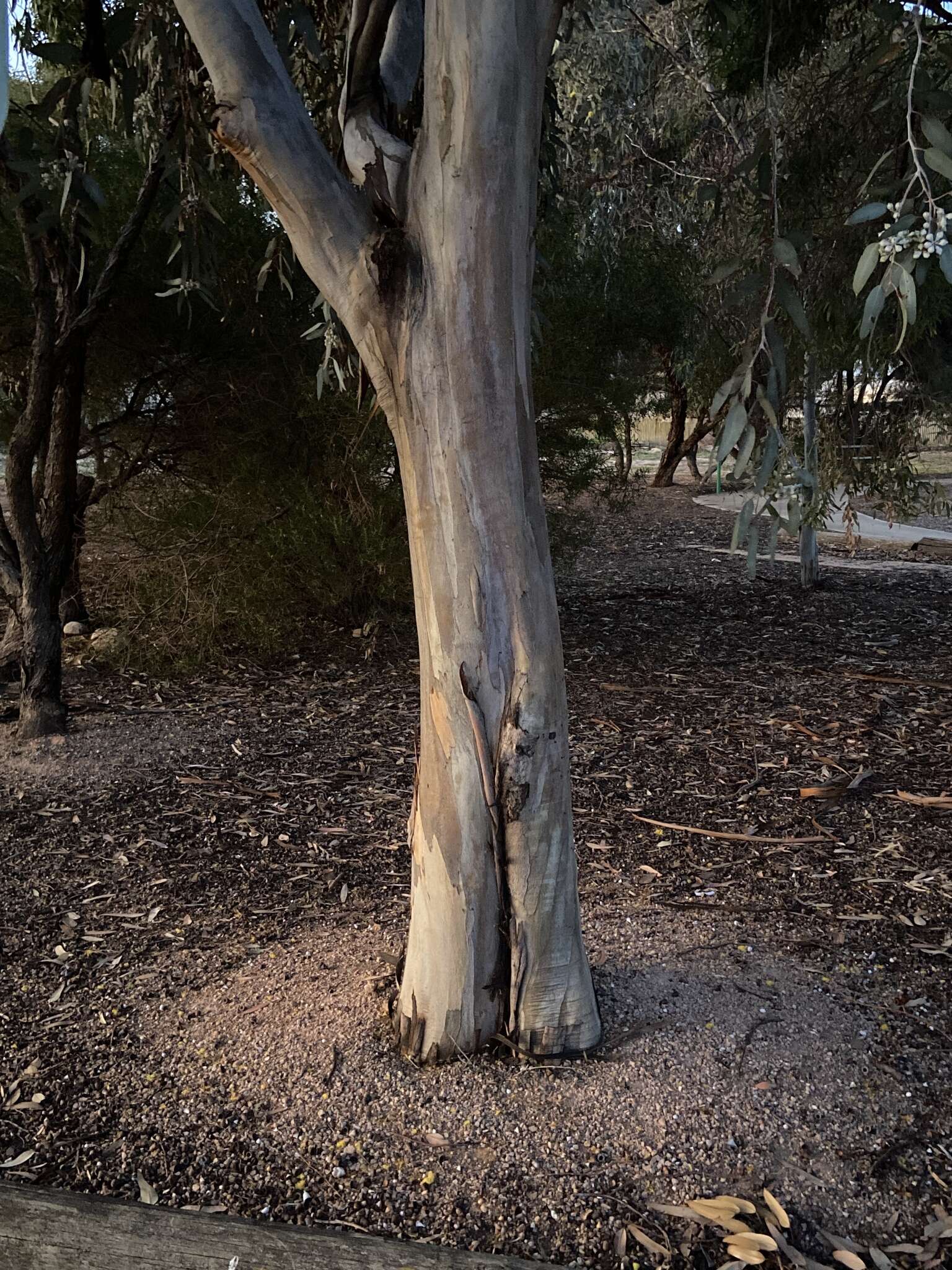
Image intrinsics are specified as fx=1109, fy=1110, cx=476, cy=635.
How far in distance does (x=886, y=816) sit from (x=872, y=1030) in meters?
1.50

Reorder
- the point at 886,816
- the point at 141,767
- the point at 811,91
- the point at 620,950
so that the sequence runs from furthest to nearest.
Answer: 1. the point at 811,91
2. the point at 141,767
3. the point at 886,816
4. the point at 620,950

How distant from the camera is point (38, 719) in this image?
4996 mm

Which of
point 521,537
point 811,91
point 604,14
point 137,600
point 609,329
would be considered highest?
point 604,14

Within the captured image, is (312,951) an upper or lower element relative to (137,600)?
lower

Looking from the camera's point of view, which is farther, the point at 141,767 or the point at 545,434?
the point at 545,434

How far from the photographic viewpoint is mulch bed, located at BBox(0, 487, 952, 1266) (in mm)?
2219

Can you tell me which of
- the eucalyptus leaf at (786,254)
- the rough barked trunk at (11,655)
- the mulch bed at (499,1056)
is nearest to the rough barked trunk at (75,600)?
the rough barked trunk at (11,655)

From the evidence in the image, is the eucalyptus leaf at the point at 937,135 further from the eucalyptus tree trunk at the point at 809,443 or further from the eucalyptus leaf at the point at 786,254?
the eucalyptus tree trunk at the point at 809,443

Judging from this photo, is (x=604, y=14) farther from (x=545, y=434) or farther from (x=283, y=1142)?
(x=283, y=1142)

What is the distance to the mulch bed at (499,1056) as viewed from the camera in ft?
7.28

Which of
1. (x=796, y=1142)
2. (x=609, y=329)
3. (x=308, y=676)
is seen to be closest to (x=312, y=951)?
(x=796, y=1142)

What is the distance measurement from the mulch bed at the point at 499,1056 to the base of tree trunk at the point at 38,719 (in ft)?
0.30

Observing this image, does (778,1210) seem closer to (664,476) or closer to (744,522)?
(744,522)

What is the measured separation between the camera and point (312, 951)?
3.12 metres
